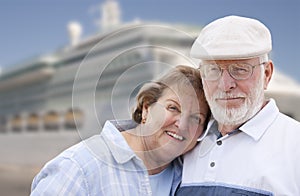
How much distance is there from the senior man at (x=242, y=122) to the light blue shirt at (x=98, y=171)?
189 millimetres

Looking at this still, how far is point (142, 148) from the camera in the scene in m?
1.42

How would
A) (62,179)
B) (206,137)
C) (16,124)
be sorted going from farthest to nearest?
(16,124) → (206,137) → (62,179)

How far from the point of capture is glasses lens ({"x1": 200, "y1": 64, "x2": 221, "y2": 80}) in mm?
1408

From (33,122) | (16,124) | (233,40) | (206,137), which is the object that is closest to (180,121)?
(206,137)

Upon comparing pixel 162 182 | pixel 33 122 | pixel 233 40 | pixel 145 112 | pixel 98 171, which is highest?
pixel 233 40

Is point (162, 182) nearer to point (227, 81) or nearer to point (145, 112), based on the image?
point (145, 112)

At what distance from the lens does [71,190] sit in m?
1.31

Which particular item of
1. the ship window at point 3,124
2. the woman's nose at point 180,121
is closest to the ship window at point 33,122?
the ship window at point 3,124

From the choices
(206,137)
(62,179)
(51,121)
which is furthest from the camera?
(51,121)

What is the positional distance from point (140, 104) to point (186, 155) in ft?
0.74

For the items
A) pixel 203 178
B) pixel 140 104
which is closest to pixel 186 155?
pixel 203 178

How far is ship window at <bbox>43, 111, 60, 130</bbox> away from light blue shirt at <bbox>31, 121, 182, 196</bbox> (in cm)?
1743

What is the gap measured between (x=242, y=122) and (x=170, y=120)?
0.21 m

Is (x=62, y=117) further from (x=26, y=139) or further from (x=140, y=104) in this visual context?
(x=140, y=104)
